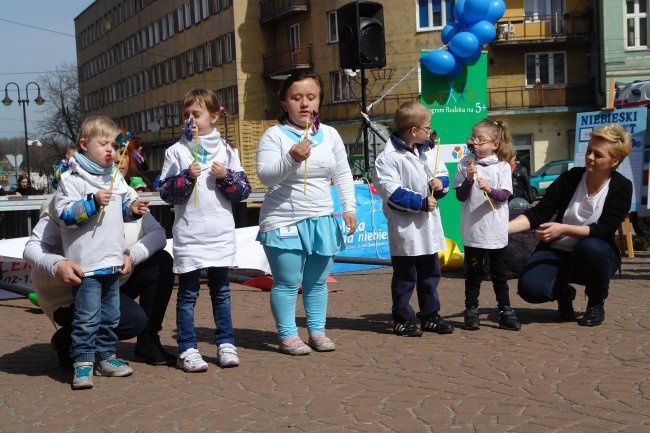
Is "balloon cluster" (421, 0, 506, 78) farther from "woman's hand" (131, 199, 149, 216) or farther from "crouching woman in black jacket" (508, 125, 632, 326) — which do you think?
"woman's hand" (131, 199, 149, 216)

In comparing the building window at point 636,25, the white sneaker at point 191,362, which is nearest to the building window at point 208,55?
the building window at point 636,25

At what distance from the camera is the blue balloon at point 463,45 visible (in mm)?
13086

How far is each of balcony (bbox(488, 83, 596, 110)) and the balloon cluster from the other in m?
34.5

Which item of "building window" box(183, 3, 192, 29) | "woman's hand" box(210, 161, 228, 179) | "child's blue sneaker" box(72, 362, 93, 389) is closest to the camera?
"child's blue sneaker" box(72, 362, 93, 389)

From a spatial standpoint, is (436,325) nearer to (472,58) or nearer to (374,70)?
(472,58)

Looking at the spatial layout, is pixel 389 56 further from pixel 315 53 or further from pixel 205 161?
pixel 205 161

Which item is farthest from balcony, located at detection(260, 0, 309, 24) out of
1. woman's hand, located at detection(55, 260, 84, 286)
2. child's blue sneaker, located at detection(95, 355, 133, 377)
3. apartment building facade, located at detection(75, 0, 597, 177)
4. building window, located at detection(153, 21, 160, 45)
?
woman's hand, located at detection(55, 260, 84, 286)

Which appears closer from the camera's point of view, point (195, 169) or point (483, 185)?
point (195, 169)

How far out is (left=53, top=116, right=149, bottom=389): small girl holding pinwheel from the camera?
5996mm

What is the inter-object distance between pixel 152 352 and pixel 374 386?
5.55 ft

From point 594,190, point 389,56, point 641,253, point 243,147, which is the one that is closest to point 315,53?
point 389,56

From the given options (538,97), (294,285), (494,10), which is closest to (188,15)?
(538,97)

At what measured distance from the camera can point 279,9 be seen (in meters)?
55.4

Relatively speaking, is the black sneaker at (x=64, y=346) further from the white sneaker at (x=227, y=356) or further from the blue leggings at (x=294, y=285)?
the blue leggings at (x=294, y=285)
